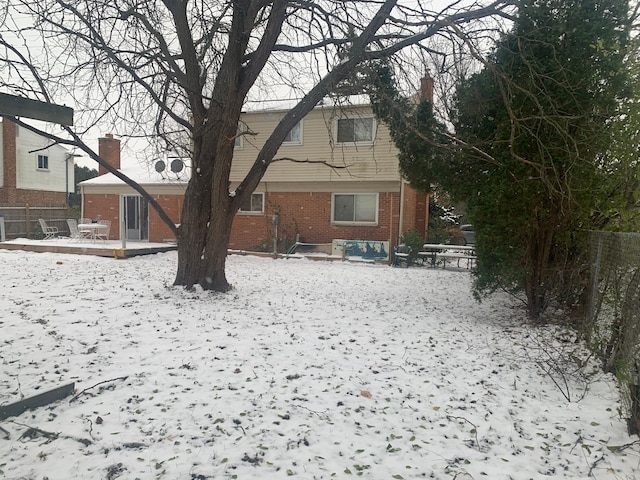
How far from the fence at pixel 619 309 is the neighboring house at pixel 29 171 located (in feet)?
85.2

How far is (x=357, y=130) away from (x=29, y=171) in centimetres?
2258

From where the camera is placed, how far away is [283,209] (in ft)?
55.6

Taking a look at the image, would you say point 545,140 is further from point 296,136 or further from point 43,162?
point 43,162

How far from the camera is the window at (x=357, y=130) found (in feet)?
50.7

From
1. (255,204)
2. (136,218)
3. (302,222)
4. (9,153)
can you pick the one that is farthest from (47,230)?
(302,222)

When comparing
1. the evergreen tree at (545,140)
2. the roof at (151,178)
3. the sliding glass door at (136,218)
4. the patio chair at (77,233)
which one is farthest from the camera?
the sliding glass door at (136,218)

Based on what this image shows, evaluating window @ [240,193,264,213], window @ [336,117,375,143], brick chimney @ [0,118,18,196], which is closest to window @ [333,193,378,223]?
window @ [336,117,375,143]

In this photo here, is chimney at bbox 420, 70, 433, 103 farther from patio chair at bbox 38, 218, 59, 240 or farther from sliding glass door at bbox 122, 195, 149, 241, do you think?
patio chair at bbox 38, 218, 59, 240

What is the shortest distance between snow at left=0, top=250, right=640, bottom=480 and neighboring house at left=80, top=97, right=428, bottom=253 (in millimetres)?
8411

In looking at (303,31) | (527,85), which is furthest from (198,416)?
(303,31)

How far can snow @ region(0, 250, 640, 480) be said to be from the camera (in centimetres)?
298

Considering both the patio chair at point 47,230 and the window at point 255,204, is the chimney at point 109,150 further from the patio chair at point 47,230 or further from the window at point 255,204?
the window at point 255,204

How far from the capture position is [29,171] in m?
27.1

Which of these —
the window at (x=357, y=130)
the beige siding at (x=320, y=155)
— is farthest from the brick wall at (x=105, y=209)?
the window at (x=357, y=130)
